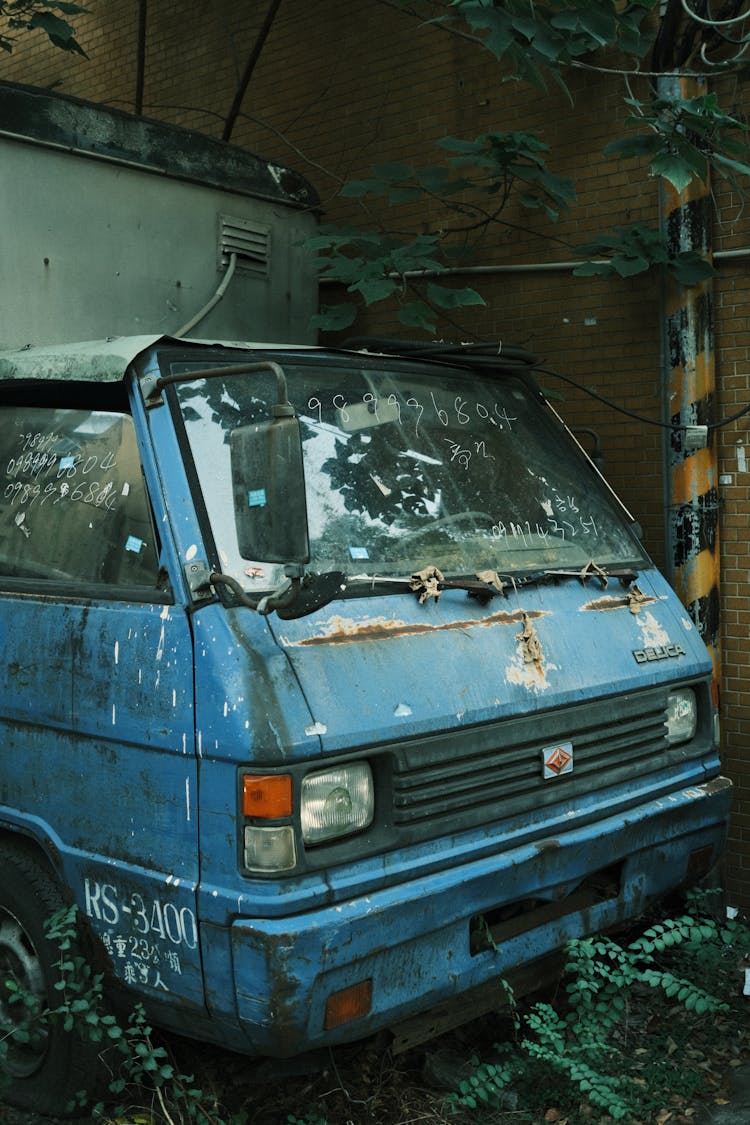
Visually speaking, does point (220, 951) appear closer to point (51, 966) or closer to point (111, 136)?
point (51, 966)

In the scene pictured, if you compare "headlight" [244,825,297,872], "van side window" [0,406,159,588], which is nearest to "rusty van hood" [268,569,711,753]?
"headlight" [244,825,297,872]

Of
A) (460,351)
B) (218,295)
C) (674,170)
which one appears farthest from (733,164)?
(218,295)

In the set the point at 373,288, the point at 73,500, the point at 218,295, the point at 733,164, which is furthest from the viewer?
the point at 373,288

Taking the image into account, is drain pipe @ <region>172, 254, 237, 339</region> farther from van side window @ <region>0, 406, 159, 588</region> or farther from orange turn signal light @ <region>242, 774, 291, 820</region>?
orange turn signal light @ <region>242, 774, 291, 820</region>

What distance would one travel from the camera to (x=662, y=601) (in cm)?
399

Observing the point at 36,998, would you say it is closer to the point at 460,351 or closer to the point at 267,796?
the point at 267,796

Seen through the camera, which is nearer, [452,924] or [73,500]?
[452,924]

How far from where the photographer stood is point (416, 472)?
3.75m

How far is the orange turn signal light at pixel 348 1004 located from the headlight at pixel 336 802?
382 mm

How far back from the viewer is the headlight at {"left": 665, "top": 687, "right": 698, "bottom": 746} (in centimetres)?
387

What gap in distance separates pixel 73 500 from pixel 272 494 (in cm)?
113

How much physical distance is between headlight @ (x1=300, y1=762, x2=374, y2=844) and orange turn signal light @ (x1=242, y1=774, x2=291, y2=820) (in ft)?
0.18

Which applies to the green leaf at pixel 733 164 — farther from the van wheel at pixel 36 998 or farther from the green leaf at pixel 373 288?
the van wheel at pixel 36 998

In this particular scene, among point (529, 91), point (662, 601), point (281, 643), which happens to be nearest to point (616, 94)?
point (529, 91)
